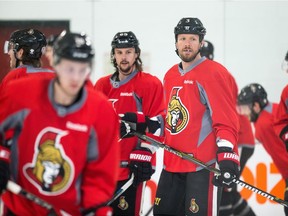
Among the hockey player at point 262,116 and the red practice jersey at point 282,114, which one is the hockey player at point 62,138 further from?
the hockey player at point 262,116

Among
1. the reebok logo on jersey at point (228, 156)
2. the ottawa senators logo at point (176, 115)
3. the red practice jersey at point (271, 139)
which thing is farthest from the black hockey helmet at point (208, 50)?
the reebok logo on jersey at point (228, 156)

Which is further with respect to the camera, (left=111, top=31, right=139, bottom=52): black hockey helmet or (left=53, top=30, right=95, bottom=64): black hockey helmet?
(left=111, top=31, right=139, bottom=52): black hockey helmet

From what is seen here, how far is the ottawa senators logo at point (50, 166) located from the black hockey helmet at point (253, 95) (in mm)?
3173

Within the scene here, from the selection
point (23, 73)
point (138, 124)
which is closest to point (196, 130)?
point (138, 124)

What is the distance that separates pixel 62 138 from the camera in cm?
252

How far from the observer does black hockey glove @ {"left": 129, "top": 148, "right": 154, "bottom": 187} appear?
405 centimetres

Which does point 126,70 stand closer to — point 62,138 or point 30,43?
point 30,43

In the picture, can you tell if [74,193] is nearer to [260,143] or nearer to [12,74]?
[12,74]

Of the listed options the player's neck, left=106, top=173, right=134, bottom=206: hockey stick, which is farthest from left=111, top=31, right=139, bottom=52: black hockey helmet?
the player's neck

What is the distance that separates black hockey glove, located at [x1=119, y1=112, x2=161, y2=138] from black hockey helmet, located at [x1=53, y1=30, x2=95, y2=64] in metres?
1.45

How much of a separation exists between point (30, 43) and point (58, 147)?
1.63 meters

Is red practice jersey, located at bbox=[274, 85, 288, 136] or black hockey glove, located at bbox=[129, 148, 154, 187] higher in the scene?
red practice jersey, located at bbox=[274, 85, 288, 136]

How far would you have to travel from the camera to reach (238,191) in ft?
18.5

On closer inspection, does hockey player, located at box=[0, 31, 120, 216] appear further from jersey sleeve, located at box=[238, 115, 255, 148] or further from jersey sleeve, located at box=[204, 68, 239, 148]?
jersey sleeve, located at box=[238, 115, 255, 148]
